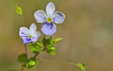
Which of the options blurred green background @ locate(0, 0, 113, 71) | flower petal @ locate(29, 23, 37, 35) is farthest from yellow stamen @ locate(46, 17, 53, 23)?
blurred green background @ locate(0, 0, 113, 71)

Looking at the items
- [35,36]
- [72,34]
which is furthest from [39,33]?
[72,34]

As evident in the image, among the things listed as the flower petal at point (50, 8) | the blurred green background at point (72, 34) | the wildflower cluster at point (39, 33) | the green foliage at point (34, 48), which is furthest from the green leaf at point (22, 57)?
the blurred green background at point (72, 34)

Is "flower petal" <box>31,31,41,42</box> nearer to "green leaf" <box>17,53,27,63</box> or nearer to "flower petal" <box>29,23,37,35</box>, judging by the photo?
"flower petal" <box>29,23,37,35</box>

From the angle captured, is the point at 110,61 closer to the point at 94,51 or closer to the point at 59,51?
the point at 94,51

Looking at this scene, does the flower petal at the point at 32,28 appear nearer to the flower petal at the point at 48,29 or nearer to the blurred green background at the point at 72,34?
the flower petal at the point at 48,29

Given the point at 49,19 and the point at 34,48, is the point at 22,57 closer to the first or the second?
the point at 34,48

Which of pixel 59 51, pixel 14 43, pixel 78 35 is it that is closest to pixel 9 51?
pixel 14 43

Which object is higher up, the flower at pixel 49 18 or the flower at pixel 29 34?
the flower at pixel 49 18
